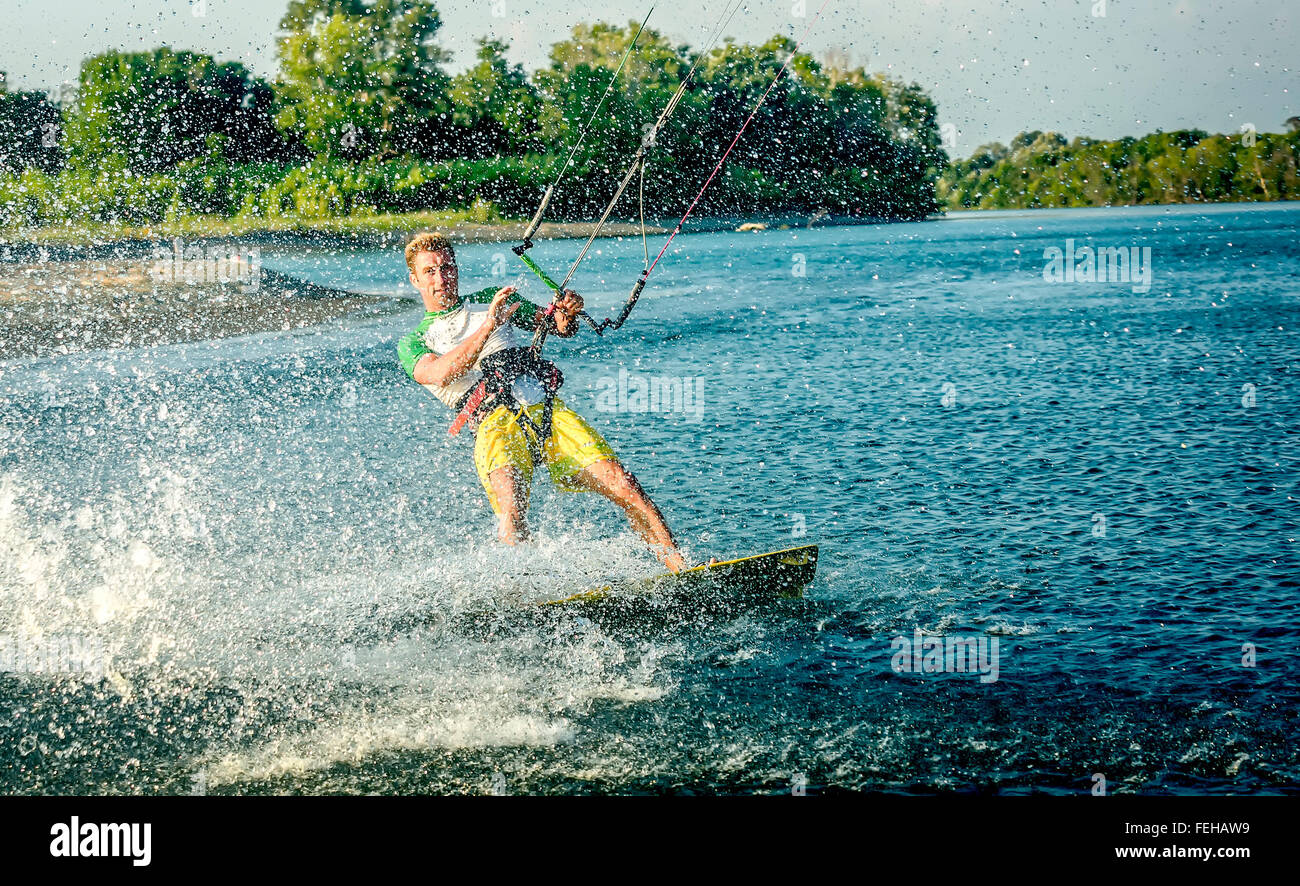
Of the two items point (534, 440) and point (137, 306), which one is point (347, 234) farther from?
point (534, 440)

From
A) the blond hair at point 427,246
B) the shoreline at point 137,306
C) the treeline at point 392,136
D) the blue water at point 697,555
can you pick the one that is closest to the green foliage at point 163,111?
the treeline at point 392,136

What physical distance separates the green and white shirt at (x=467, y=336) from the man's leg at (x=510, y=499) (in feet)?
1.52

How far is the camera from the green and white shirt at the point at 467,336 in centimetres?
704

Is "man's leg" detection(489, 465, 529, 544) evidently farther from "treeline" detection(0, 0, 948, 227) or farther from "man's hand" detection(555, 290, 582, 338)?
"treeline" detection(0, 0, 948, 227)

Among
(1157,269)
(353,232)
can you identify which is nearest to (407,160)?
(353,232)

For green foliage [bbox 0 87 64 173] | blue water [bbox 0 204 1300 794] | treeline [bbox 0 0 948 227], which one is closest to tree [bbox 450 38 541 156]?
treeline [bbox 0 0 948 227]

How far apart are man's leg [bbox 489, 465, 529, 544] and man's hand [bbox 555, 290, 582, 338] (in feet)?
3.41

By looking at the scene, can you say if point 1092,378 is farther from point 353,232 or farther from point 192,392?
point 353,232

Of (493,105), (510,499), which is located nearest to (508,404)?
(510,499)

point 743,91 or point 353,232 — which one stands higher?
point 743,91

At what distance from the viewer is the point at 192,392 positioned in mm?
18953

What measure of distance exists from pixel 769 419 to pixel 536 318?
28.8 ft

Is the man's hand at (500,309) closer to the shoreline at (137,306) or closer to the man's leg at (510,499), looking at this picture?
the man's leg at (510,499)

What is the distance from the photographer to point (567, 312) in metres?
6.71
